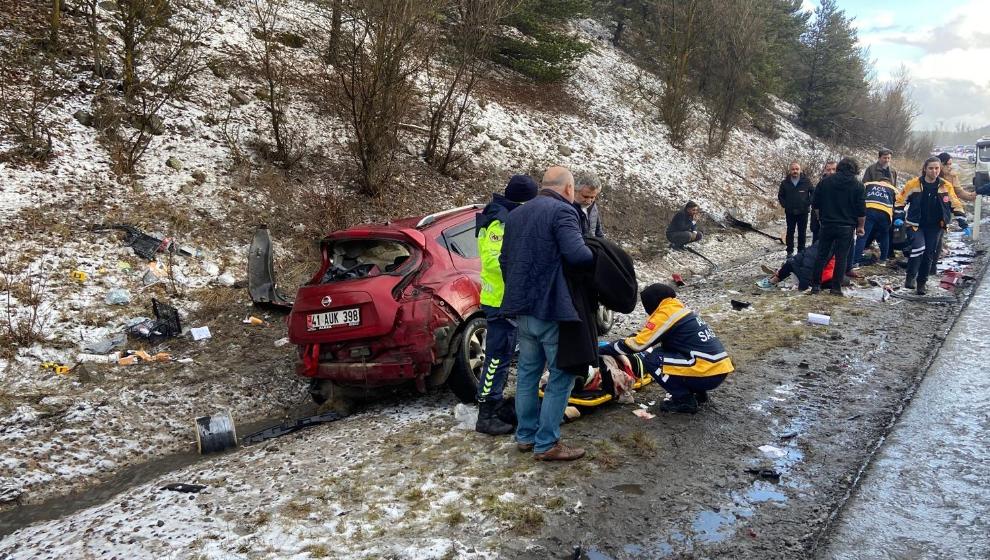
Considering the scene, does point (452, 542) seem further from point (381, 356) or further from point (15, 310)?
point (15, 310)

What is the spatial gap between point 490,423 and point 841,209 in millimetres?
6330

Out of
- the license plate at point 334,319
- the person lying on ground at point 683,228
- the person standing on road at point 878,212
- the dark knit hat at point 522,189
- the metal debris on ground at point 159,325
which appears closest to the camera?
the dark knit hat at point 522,189

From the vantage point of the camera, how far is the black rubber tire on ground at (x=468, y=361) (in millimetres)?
5332

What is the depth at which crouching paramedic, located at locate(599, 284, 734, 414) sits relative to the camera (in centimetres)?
482

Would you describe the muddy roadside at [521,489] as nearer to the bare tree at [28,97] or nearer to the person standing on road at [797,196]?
the person standing on road at [797,196]

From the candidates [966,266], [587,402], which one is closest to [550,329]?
[587,402]

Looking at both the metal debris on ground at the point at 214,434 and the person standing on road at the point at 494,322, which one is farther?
the metal debris on ground at the point at 214,434

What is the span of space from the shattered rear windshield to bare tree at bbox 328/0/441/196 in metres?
5.21

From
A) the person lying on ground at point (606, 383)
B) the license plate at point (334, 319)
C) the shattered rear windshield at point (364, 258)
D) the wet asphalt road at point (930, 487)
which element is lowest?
the wet asphalt road at point (930, 487)

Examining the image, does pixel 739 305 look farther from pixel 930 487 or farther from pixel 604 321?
pixel 930 487

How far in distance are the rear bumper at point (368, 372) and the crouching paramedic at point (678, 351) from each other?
1.79 metres

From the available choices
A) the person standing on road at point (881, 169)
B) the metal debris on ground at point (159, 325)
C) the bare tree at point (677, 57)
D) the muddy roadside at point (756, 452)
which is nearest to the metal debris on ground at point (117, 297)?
the metal debris on ground at point (159, 325)

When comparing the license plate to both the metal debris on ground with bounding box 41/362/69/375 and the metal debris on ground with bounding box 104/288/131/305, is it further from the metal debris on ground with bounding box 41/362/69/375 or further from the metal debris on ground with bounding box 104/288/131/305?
the metal debris on ground with bounding box 104/288/131/305

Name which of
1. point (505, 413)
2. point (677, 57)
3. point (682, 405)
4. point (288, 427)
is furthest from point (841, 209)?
point (677, 57)
